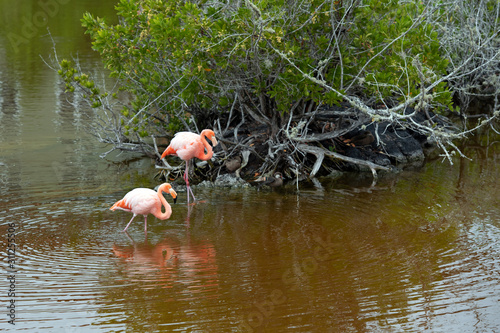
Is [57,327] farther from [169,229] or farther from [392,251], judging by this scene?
[392,251]

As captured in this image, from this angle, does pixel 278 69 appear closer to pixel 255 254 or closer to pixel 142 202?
pixel 142 202

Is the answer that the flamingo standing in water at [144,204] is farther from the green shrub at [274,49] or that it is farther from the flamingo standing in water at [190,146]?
the green shrub at [274,49]

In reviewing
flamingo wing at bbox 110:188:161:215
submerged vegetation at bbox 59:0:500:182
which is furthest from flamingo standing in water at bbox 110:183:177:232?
submerged vegetation at bbox 59:0:500:182

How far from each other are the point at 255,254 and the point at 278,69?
3.43 m

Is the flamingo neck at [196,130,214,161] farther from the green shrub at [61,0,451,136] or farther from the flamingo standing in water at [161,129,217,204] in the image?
the green shrub at [61,0,451,136]

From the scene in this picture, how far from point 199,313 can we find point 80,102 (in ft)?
37.1

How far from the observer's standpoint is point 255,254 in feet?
21.6

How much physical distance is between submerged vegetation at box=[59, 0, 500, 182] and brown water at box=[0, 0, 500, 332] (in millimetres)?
923

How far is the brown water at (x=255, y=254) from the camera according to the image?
5.16m

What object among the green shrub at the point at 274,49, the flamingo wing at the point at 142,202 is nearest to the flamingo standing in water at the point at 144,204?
the flamingo wing at the point at 142,202

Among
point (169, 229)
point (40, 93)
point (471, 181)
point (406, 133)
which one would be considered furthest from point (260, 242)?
point (40, 93)

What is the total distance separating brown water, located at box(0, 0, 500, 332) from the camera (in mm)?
5164

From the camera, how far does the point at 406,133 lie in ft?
38.4

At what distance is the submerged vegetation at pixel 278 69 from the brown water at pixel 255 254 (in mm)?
923
